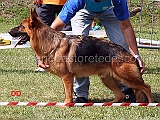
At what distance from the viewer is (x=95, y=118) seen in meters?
5.59

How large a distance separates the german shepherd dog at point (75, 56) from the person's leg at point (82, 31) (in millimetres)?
502

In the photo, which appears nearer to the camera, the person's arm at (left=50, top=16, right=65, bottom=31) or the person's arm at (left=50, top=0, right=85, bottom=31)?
the person's arm at (left=50, top=0, right=85, bottom=31)

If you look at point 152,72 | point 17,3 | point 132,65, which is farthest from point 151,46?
point 17,3

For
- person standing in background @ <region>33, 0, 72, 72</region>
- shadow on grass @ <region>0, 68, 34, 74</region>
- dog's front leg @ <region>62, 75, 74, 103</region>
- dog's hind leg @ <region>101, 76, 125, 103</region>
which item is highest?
person standing in background @ <region>33, 0, 72, 72</region>

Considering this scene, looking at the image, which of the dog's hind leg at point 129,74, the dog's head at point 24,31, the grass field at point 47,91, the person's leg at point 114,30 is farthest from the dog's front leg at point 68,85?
the person's leg at point 114,30

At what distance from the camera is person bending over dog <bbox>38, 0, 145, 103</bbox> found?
6164 millimetres

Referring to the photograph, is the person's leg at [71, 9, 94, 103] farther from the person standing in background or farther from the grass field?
the person standing in background

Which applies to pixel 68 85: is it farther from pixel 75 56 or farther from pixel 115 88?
pixel 115 88

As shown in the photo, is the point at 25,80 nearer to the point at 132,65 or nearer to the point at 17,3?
the point at 132,65

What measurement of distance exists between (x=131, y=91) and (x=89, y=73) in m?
A: 0.99

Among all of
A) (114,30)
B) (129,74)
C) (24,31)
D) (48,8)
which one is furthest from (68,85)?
(48,8)

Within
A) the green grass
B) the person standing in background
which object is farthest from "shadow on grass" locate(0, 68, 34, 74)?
the person standing in background

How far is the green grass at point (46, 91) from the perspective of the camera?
5.71 m

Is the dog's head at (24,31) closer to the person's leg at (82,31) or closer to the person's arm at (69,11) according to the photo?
the person's arm at (69,11)
